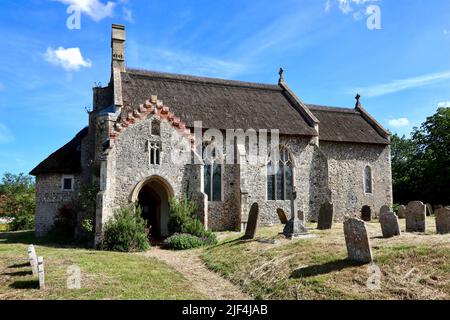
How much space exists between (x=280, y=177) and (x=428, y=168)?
61.9 ft

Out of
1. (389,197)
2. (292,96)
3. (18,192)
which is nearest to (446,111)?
(389,197)

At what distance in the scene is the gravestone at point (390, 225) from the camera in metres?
12.8

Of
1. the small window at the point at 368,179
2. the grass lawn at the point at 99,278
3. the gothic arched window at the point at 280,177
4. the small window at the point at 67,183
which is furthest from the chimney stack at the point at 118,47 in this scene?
the small window at the point at 368,179

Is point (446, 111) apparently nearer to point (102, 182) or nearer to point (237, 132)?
point (237, 132)

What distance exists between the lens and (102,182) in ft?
57.0

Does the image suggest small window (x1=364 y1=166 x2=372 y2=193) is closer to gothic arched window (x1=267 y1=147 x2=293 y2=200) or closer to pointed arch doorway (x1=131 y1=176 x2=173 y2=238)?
gothic arched window (x1=267 y1=147 x2=293 y2=200)

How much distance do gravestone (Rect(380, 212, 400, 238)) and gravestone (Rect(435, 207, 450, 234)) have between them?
2.26 m

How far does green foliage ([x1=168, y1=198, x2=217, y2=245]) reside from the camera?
18031 millimetres

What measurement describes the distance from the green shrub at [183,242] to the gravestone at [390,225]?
320 inches

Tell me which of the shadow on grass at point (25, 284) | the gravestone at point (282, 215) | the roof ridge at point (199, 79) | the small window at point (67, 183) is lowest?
the shadow on grass at point (25, 284)

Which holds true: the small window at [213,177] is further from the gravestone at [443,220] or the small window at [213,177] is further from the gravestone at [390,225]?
the gravestone at [443,220]

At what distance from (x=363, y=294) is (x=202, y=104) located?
58.9ft

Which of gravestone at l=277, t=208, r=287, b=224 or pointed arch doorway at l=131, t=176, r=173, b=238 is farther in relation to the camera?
gravestone at l=277, t=208, r=287, b=224

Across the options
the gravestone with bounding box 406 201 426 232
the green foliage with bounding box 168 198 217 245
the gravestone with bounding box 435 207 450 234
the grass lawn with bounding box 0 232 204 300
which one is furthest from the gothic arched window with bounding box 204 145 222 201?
the gravestone with bounding box 435 207 450 234
